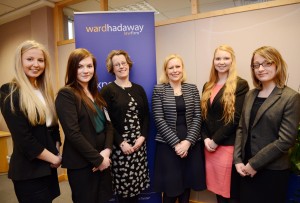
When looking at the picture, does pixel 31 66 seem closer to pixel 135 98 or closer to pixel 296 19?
pixel 135 98

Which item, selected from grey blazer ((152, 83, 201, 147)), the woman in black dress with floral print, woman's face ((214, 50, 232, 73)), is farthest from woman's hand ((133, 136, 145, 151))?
woman's face ((214, 50, 232, 73))

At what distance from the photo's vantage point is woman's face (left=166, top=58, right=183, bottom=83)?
2.16 meters

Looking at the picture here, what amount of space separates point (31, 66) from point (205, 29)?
2.00 meters

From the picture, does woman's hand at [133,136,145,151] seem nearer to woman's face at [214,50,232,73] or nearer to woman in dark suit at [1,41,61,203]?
woman in dark suit at [1,41,61,203]

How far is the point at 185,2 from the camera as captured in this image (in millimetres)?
4070

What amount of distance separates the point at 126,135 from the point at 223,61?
1.10 m

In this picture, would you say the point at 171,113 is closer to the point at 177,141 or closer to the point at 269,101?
the point at 177,141

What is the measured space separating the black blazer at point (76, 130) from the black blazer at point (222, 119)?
3.38 feet

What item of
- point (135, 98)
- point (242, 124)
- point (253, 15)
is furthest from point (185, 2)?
point (242, 124)

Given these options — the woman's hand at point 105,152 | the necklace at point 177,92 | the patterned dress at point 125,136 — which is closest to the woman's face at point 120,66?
the patterned dress at point 125,136

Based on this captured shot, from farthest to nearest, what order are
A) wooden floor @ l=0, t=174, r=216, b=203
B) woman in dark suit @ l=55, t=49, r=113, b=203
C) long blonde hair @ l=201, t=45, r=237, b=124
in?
wooden floor @ l=0, t=174, r=216, b=203 → long blonde hair @ l=201, t=45, r=237, b=124 → woman in dark suit @ l=55, t=49, r=113, b=203

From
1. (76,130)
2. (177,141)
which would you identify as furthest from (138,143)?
(76,130)

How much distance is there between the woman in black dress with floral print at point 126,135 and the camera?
6.79ft

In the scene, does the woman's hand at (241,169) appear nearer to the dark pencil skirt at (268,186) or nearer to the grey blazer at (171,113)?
the dark pencil skirt at (268,186)
